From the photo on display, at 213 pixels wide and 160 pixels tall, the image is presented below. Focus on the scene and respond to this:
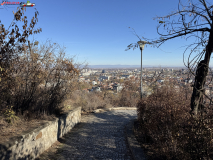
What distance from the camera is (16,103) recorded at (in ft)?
16.2

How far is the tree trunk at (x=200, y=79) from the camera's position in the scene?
118 inches

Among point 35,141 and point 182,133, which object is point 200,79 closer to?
point 182,133

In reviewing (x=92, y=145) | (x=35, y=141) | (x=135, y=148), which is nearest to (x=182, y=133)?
(x=135, y=148)

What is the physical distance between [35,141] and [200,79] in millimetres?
4337

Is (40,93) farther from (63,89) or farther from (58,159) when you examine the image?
(58,159)

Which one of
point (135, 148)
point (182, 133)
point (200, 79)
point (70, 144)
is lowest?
point (70, 144)

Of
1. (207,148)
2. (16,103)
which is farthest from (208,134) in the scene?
(16,103)

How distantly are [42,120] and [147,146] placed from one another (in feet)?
11.6

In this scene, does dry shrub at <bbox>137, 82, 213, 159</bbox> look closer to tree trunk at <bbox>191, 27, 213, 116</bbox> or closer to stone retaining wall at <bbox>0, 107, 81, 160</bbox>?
tree trunk at <bbox>191, 27, 213, 116</bbox>

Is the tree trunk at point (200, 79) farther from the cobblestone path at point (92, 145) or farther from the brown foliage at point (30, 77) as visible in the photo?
the brown foliage at point (30, 77)

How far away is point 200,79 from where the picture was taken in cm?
320

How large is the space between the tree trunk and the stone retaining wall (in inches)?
155

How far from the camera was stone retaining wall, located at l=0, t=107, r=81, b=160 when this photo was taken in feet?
10.4

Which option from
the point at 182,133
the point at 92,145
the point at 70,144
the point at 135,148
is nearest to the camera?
the point at 182,133
